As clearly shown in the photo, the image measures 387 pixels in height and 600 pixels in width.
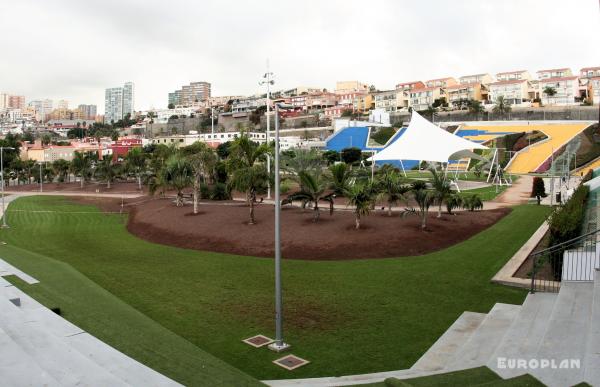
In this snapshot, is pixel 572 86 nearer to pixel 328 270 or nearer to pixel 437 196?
pixel 437 196

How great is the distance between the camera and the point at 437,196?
23.0 meters

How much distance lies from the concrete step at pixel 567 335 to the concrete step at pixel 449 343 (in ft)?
5.96

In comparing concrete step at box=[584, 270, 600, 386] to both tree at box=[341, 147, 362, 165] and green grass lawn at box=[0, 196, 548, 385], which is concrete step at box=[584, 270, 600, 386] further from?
tree at box=[341, 147, 362, 165]

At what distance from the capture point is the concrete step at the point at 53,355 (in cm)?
685

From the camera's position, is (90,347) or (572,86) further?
(572,86)

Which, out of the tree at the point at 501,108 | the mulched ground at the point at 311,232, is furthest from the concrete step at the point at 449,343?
the tree at the point at 501,108

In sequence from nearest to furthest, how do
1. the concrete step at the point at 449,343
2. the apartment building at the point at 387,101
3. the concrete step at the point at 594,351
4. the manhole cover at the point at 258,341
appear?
the concrete step at the point at 594,351 < the concrete step at the point at 449,343 < the manhole cover at the point at 258,341 < the apartment building at the point at 387,101

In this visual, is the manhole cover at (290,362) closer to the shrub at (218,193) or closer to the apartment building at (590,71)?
the shrub at (218,193)

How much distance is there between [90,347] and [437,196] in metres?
17.8

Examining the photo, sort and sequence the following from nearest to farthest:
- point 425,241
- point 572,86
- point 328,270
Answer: point 328,270, point 425,241, point 572,86

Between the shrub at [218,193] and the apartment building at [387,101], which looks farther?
the apartment building at [387,101]

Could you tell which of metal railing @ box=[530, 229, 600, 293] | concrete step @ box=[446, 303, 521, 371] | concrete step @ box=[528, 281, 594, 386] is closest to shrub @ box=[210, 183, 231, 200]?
metal railing @ box=[530, 229, 600, 293]

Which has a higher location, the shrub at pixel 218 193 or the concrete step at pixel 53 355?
the shrub at pixel 218 193

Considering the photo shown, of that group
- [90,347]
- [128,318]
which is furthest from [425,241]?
[90,347]
